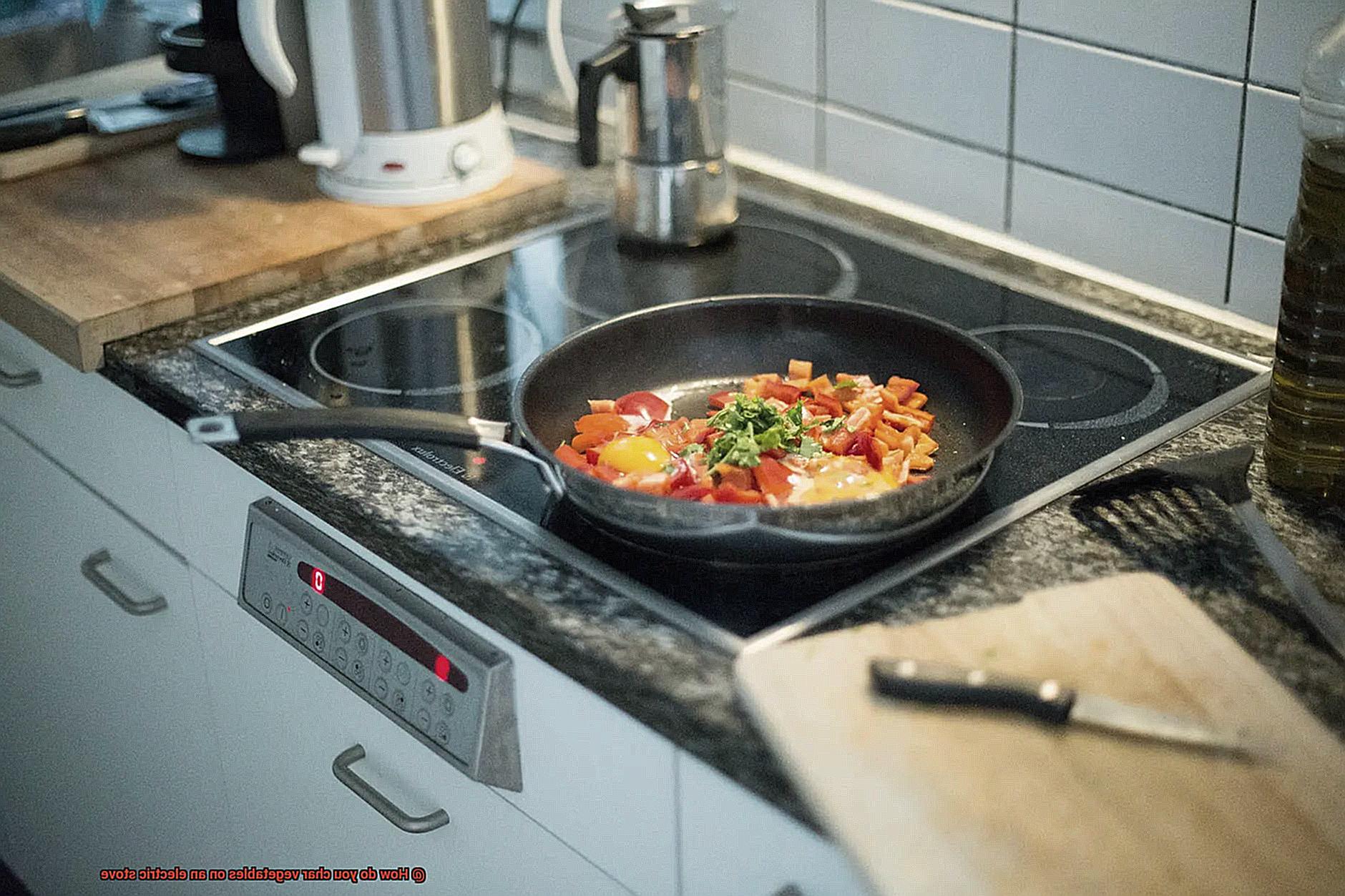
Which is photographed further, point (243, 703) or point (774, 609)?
point (243, 703)

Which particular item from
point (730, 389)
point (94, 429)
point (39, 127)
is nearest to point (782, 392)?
point (730, 389)

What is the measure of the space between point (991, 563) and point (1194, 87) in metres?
0.54

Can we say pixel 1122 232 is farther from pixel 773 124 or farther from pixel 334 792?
pixel 334 792

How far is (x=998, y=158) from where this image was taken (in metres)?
1.46

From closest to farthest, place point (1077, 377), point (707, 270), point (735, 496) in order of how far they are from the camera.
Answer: point (735, 496) < point (1077, 377) < point (707, 270)

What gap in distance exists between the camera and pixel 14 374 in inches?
58.5

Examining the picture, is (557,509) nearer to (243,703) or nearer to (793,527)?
(793,527)

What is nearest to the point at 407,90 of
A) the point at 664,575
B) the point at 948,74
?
the point at 948,74

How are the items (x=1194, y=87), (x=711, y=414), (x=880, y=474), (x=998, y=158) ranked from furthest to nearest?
(x=998, y=158) → (x=1194, y=87) → (x=711, y=414) → (x=880, y=474)

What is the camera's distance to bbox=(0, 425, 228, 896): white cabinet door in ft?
4.73

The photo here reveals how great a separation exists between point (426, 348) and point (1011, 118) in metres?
0.58

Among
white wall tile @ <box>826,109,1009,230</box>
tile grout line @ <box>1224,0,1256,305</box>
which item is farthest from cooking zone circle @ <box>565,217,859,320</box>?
tile grout line @ <box>1224,0,1256,305</box>

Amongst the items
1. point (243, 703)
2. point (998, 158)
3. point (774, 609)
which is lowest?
point (243, 703)

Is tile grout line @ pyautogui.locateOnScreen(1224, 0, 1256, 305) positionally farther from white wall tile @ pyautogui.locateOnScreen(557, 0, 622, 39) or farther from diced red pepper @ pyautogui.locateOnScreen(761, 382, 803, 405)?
white wall tile @ pyautogui.locateOnScreen(557, 0, 622, 39)
